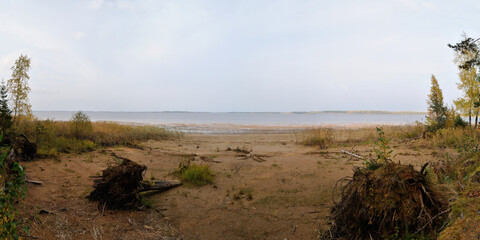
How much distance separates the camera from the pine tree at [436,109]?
47.5 ft

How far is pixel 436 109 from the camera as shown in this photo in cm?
1600

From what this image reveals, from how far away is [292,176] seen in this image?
840 centimetres

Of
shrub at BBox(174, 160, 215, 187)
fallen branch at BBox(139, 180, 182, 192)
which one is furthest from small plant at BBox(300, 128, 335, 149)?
fallen branch at BBox(139, 180, 182, 192)

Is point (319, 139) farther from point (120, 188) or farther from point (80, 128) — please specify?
point (80, 128)

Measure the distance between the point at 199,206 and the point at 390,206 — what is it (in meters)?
4.21

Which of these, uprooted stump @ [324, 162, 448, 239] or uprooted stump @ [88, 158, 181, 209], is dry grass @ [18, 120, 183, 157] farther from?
uprooted stump @ [324, 162, 448, 239]

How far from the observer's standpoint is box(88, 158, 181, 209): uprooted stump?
19.2 ft

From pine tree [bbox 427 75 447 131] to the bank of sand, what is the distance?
21.4 feet

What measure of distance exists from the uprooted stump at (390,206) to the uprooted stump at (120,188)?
424 cm

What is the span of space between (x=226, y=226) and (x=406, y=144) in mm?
10512

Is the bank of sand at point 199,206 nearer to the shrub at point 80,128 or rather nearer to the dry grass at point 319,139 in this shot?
the shrub at point 80,128

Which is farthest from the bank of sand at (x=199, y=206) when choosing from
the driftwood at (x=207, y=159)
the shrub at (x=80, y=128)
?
the shrub at (x=80, y=128)

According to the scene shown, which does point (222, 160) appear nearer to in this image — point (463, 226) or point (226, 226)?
point (226, 226)

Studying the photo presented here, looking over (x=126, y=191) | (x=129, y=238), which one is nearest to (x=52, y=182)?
(x=126, y=191)
